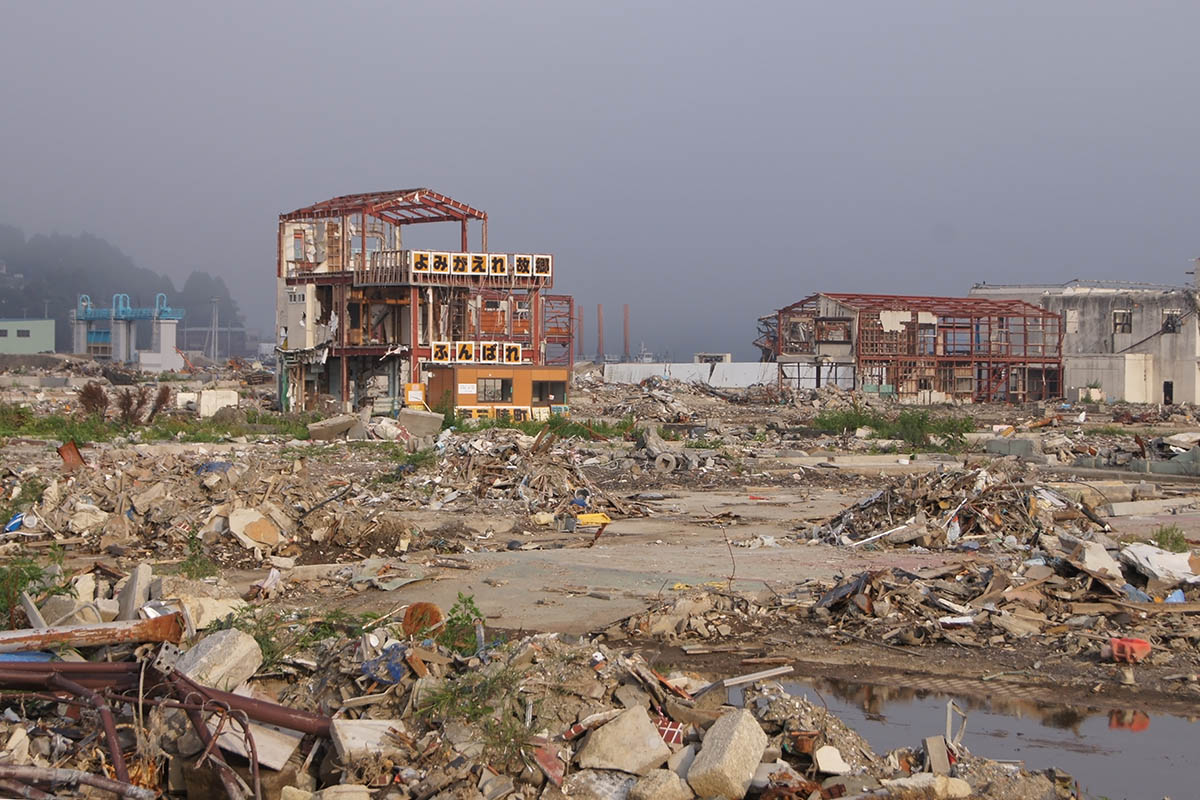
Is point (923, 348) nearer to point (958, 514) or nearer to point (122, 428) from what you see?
point (122, 428)

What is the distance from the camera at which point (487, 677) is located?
7.50 meters

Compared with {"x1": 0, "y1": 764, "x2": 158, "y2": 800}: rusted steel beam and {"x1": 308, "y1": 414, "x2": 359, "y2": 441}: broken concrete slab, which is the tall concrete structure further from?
{"x1": 0, "y1": 764, "x2": 158, "y2": 800}: rusted steel beam

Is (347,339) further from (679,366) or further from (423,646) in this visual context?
(423,646)

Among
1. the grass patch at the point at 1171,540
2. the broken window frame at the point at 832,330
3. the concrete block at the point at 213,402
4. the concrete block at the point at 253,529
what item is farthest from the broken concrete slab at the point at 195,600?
the broken window frame at the point at 832,330

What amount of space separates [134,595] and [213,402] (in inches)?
1347

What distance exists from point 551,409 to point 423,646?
35394 mm

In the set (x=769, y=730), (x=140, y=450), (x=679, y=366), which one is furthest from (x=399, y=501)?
(x=679, y=366)

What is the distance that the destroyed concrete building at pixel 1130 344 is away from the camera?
62.0 meters

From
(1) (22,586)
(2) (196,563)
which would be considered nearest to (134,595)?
(1) (22,586)

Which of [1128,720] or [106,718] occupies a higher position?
[106,718]

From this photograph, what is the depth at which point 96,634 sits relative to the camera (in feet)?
26.5

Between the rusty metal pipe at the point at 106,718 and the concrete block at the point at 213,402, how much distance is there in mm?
34979

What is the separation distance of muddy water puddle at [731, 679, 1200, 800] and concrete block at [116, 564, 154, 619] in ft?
18.1

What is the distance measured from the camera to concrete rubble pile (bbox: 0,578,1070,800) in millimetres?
6703
